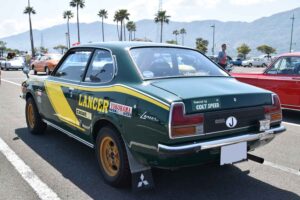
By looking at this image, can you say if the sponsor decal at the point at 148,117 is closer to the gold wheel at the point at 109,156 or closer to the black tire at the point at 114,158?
the black tire at the point at 114,158

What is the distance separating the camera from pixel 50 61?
2323 cm

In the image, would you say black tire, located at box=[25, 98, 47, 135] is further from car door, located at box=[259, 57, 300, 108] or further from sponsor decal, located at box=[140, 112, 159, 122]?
car door, located at box=[259, 57, 300, 108]

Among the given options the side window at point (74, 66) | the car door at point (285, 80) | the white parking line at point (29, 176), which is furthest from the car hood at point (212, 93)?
the car door at point (285, 80)

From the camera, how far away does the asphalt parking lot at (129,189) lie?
12.1 ft

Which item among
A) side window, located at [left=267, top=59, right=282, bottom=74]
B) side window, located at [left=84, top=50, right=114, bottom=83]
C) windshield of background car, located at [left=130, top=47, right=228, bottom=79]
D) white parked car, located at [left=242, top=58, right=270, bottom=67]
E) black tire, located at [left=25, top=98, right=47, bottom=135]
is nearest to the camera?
windshield of background car, located at [left=130, top=47, right=228, bottom=79]

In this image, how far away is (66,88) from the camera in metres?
4.73

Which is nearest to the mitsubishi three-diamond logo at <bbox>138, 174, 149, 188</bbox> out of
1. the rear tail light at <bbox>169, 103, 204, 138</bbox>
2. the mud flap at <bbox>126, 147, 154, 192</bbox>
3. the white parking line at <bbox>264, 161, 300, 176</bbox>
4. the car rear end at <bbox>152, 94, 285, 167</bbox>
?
the mud flap at <bbox>126, 147, 154, 192</bbox>

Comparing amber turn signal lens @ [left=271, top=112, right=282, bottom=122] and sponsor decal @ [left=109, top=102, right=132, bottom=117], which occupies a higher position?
sponsor decal @ [left=109, top=102, right=132, bottom=117]

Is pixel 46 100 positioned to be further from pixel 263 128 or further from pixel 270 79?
pixel 270 79

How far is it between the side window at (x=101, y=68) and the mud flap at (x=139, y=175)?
0.96m

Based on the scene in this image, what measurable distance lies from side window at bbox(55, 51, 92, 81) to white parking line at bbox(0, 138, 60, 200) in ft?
4.20

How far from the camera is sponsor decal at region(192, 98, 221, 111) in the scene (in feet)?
10.6

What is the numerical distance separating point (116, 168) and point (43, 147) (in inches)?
77.0

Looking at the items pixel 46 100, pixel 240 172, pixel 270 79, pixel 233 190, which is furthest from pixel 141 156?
pixel 270 79
